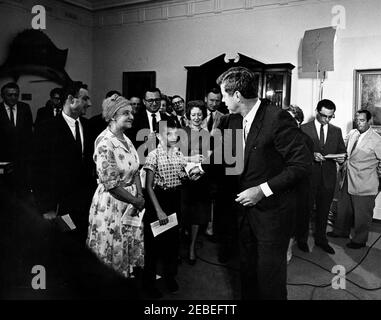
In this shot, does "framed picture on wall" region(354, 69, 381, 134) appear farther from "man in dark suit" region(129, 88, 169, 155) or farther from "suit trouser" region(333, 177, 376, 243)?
"man in dark suit" region(129, 88, 169, 155)

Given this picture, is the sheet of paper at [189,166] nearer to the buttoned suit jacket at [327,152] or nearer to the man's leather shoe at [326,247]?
the buttoned suit jacket at [327,152]

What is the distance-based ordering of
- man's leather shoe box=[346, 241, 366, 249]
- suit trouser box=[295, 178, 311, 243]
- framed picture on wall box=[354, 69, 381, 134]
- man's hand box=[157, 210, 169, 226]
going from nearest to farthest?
man's hand box=[157, 210, 169, 226] < suit trouser box=[295, 178, 311, 243] < man's leather shoe box=[346, 241, 366, 249] < framed picture on wall box=[354, 69, 381, 134]

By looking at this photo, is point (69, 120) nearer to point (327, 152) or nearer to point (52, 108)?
point (327, 152)

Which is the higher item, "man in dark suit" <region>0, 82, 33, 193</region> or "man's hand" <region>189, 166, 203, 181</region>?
Result: "man in dark suit" <region>0, 82, 33, 193</region>

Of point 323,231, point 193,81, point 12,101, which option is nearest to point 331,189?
point 323,231

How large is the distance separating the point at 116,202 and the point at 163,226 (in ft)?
1.43

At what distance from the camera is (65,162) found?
2488mm

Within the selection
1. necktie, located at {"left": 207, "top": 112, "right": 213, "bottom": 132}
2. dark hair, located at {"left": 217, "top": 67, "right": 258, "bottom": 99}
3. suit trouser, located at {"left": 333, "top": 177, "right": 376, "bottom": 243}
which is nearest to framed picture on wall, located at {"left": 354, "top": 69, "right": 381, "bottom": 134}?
suit trouser, located at {"left": 333, "top": 177, "right": 376, "bottom": 243}

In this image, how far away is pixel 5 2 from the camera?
643cm

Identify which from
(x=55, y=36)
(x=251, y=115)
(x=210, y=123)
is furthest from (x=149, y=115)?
(x=55, y=36)

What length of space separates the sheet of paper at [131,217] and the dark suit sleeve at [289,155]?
1.02 m

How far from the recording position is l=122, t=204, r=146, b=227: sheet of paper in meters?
2.44

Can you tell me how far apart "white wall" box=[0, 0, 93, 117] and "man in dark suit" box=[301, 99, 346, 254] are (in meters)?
5.40

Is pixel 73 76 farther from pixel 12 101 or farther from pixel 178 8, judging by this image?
pixel 12 101
